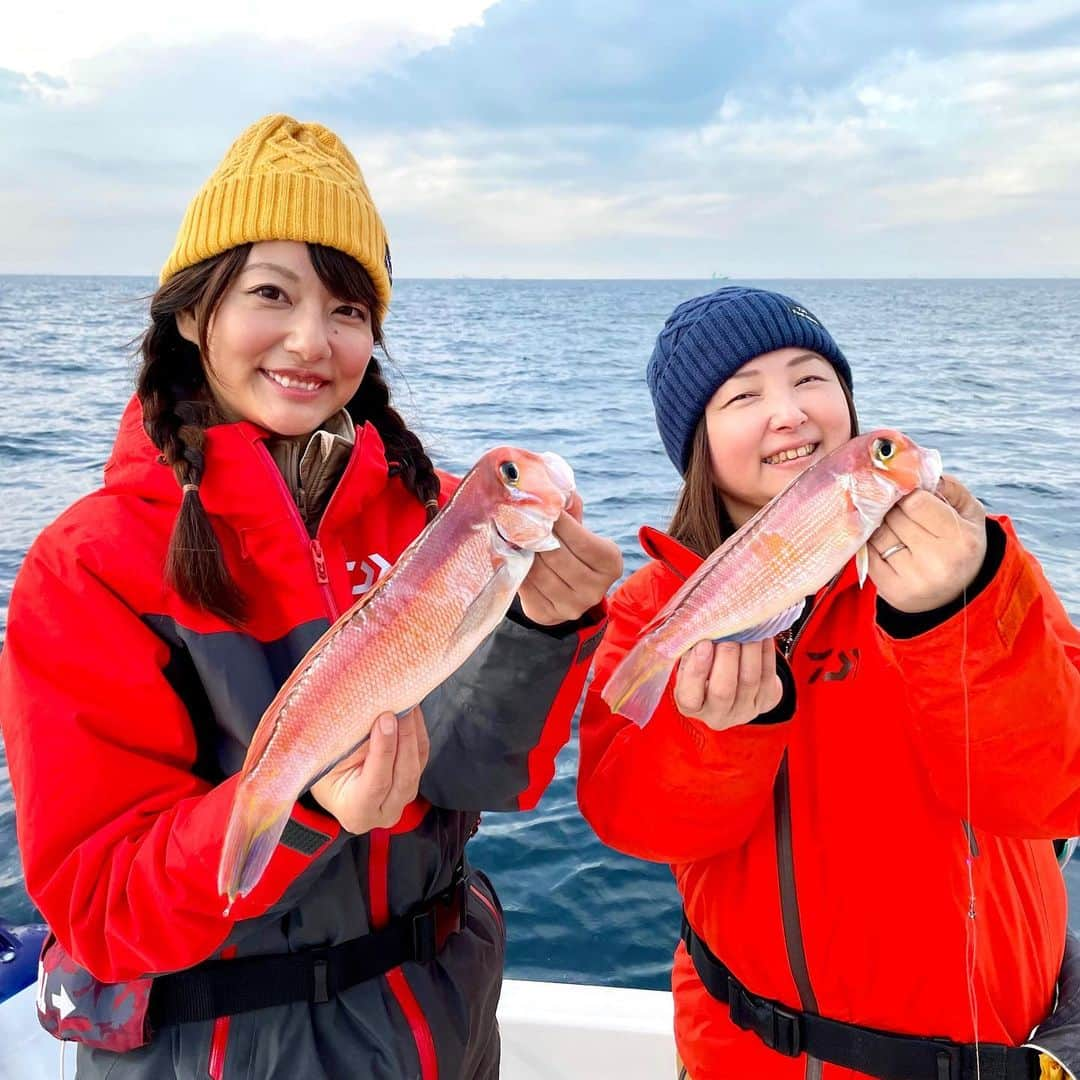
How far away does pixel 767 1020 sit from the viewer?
9.67 ft

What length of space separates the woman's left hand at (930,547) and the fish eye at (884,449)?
123 mm

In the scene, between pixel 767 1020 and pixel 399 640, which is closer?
pixel 399 640

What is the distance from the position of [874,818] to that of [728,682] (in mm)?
753

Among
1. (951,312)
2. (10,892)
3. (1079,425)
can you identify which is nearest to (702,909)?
(10,892)

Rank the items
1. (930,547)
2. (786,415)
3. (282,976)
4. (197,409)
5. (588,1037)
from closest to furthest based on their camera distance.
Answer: (930,547) < (282,976) < (197,409) < (786,415) < (588,1037)

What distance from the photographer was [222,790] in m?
2.30

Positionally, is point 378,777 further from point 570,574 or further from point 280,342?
point 280,342

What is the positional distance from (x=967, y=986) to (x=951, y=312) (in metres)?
89.5

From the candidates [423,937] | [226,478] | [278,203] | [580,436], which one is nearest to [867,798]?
[423,937]

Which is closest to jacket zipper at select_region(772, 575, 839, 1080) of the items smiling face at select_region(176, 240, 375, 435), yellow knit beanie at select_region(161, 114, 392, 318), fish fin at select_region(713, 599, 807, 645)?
fish fin at select_region(713, 599, 807, 645)

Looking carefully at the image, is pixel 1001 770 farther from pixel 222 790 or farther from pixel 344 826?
pixel 222 790

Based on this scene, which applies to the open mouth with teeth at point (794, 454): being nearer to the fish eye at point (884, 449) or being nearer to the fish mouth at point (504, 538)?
the fish eye at point (884, 449)

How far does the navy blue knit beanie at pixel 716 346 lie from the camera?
136 inches

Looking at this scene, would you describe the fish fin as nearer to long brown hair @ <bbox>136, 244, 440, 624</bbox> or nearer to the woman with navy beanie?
the woman with navy beanie
